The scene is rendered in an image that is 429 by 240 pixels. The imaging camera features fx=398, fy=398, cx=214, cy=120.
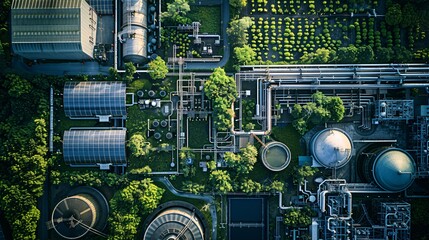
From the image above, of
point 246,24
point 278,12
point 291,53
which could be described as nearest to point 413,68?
point 291,53

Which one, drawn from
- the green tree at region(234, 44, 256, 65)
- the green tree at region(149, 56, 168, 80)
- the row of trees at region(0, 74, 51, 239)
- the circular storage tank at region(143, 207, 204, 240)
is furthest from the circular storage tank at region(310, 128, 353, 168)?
the row of trees at region(0, 74, 51, 239)

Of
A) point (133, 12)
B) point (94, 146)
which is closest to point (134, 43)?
point (133, 12)

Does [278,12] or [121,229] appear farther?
[278,12]

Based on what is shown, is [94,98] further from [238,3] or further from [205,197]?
[238,3]

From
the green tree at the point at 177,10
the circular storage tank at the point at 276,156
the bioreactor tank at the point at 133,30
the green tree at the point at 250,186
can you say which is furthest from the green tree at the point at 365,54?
the bioreactor tank at the point at 133,30

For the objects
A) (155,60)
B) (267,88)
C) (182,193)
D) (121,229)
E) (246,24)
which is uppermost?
(246,24)

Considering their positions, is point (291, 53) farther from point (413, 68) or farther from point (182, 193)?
point (182, 193)

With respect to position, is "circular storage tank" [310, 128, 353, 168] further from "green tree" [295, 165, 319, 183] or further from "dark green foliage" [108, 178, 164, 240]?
"dark green foliage" [108, 178, 164, 240]
